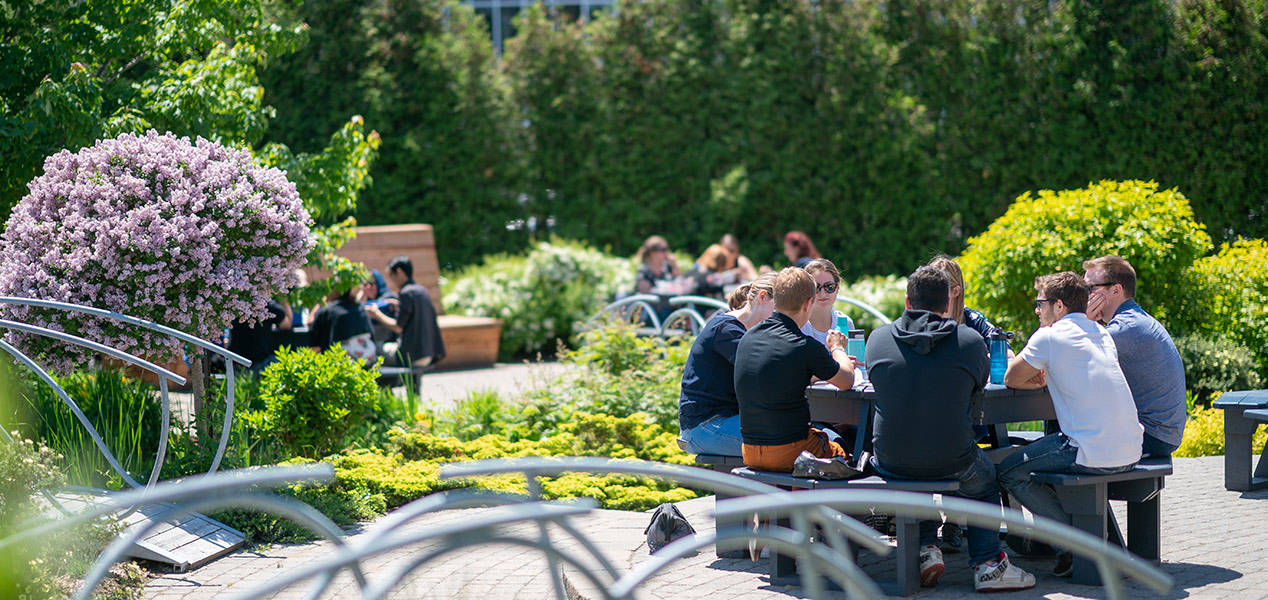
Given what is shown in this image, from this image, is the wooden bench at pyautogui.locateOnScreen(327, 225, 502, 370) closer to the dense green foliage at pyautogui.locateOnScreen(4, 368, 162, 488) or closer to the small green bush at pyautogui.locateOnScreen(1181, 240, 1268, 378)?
the dense green foliage at pyautogui.locateOnScreen(4, 368, 162, 488)

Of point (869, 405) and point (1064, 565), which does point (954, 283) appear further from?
point (1064, 565)

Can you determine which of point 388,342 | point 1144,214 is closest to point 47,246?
point 388,342

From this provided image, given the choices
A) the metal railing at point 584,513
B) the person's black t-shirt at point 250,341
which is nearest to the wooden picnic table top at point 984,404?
the metal railing at point 584,513

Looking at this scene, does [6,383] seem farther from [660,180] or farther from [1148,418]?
[660,180]

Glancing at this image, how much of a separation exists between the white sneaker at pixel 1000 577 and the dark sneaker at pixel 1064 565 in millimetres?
299

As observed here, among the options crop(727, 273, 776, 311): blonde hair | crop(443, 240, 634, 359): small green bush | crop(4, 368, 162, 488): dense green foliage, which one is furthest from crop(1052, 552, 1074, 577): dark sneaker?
crop(443, 240, 634, 359): small green bush

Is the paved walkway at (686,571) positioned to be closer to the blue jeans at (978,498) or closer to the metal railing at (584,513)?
the blue jeans at (978,498)

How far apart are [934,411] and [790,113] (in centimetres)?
1205

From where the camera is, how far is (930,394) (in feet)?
16.2

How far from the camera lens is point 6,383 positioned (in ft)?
22.8

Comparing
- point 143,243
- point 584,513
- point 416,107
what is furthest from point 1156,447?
point 416,107

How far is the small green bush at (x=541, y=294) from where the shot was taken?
15078 mm

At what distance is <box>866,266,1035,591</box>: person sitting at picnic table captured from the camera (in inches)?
195

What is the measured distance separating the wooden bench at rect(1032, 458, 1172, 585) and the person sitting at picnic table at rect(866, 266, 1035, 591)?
32cm
